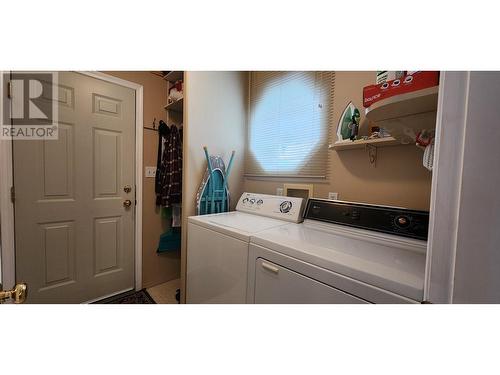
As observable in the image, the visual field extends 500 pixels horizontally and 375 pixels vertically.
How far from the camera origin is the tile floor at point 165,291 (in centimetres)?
202

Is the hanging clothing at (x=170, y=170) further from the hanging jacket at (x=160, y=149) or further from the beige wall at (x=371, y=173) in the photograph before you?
the beige wall at (x=371, y=173)

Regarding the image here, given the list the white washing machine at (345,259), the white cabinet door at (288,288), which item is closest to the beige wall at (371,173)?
the white washing machine at (345,259)

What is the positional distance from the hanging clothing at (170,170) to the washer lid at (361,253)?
4.22ft

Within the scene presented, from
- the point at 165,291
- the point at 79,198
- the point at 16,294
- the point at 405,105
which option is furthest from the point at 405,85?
the point at 165,291

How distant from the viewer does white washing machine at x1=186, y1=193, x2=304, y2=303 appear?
114 cm

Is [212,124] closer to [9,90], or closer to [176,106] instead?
[176,106]

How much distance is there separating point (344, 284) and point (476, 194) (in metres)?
0.51

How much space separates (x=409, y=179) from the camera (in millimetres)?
1250

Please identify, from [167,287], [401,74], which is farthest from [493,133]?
[167,287]

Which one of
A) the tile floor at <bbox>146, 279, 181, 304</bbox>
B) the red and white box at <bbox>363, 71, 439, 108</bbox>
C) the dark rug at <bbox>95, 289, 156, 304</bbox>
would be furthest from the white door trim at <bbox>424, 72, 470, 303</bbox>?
the dark rug at <bbox>95, 289, 156, 304</bbox>

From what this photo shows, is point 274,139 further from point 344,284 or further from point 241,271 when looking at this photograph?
point 344,284

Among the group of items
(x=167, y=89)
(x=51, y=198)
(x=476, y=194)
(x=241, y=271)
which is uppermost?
(x=167, y=89)

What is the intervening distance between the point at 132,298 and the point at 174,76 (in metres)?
2.37

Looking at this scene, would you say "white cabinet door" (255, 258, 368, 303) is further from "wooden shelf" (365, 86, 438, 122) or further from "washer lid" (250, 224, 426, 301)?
"wooden shelf" (365, 86, 438, 122)
